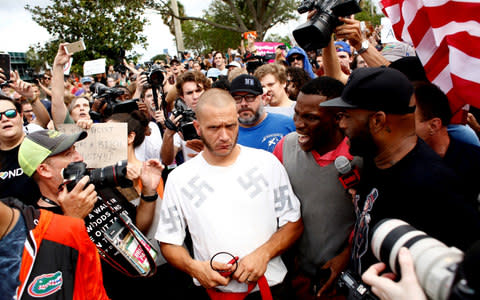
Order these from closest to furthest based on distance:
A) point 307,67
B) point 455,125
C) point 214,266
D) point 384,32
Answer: point 214,266 → point 455,125 → point 384,32 → point 307,67

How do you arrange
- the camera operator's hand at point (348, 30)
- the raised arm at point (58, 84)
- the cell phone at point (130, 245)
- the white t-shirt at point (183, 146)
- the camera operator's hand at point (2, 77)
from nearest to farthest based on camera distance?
the cell phone at point (130, 245)
the camera operator's hand at point (348, 30)
the white t-shirt at point (183, 146)
the raised arm at point (58, 84)
the camera operator's hand at point (2, 77)


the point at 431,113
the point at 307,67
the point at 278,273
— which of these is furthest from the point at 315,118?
the point at 307,67

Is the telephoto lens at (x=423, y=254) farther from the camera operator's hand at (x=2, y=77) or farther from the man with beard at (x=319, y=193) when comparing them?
the camera operator's hand at (x=2, y=77)

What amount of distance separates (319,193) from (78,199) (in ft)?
4.98

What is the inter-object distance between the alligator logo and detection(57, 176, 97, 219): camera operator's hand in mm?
404

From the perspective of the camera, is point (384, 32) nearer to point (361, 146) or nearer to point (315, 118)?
point (315, 118)

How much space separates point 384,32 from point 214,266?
488 centimetres

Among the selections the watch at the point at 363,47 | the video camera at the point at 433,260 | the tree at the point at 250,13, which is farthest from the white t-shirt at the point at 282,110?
the tree at the point at 250,13

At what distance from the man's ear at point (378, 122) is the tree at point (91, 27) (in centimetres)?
1362

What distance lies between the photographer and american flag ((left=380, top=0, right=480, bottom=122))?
1720 millimetres

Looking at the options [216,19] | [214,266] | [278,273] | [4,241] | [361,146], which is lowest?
[278,273]

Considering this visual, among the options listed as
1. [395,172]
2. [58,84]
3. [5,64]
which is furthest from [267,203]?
[5,64]

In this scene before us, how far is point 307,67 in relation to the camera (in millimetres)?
5324

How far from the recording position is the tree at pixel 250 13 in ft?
79.4
